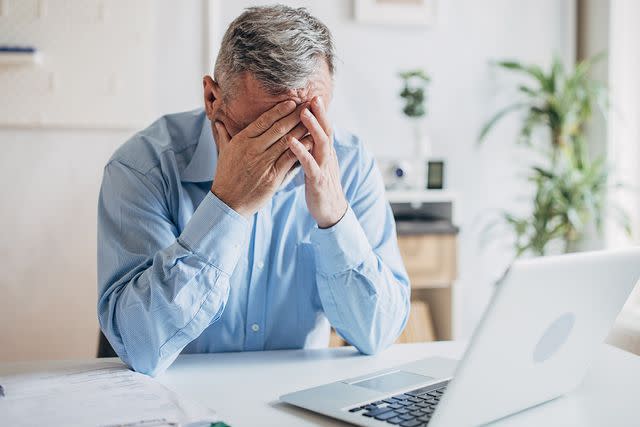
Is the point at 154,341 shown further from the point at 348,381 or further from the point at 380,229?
the point at 380,229

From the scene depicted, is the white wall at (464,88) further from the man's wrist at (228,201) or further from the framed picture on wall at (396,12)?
the man's wrist at (228,201)

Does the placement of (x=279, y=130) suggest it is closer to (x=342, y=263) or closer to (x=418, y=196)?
(x=342, y=263)

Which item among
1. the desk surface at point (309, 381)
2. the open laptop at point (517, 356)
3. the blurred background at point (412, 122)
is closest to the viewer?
the open laptop at point (517, 356)

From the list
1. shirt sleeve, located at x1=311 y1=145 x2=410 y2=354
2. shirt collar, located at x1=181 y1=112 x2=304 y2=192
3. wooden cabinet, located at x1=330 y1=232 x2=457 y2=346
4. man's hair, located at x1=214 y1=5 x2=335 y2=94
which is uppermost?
man's hair, located at x1=214 y1=5 x2=335 y2=94

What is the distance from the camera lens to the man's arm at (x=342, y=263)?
48.0 inches

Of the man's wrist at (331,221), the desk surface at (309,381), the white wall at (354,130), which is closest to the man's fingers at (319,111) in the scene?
the man's wrist at (331,221)

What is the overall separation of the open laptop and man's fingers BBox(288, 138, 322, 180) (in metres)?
0.36

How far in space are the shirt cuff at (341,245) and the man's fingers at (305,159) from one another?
9 cm

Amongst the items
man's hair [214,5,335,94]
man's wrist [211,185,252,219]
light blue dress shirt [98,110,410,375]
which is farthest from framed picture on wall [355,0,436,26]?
man's wrist [211,185,252,219]

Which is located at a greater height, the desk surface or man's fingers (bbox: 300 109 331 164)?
man's fingers (bbox: 300 109 331 164)

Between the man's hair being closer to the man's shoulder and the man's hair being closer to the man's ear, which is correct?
the man's ear

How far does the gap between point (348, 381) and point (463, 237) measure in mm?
2467

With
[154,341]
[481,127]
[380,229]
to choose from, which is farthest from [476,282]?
[154,341]

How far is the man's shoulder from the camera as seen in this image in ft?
4.27
